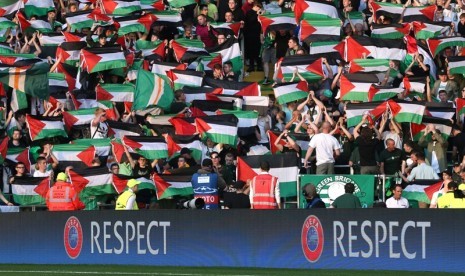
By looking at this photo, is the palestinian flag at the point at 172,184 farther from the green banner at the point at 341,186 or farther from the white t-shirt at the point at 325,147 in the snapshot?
the green banner at the point at 341,186

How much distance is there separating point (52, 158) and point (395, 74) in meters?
7.98

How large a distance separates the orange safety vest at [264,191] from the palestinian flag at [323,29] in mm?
9523

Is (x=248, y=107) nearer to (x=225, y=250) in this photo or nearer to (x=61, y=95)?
(x=61, y=95)

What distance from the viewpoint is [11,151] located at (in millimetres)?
34531

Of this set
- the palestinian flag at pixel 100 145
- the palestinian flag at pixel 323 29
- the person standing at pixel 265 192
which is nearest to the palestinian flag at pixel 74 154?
the palestinian flag at pixel 100 145

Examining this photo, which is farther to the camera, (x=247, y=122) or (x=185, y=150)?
(x=247, y=122)

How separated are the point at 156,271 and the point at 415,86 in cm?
1028

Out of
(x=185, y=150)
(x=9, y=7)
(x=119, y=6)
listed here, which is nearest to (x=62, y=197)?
(x=185, y=150)

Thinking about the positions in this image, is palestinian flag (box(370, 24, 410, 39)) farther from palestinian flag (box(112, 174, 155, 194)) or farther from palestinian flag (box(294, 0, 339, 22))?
palestinian flag (box(112, 174, 155, 194))

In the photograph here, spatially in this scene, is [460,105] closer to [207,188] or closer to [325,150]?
[325,150]

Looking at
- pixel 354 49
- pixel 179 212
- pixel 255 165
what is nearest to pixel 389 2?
pixel 354 49

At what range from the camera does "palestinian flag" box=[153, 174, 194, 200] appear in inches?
1252

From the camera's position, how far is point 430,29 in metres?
36.4

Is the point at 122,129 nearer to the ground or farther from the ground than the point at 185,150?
nearer to the ground
